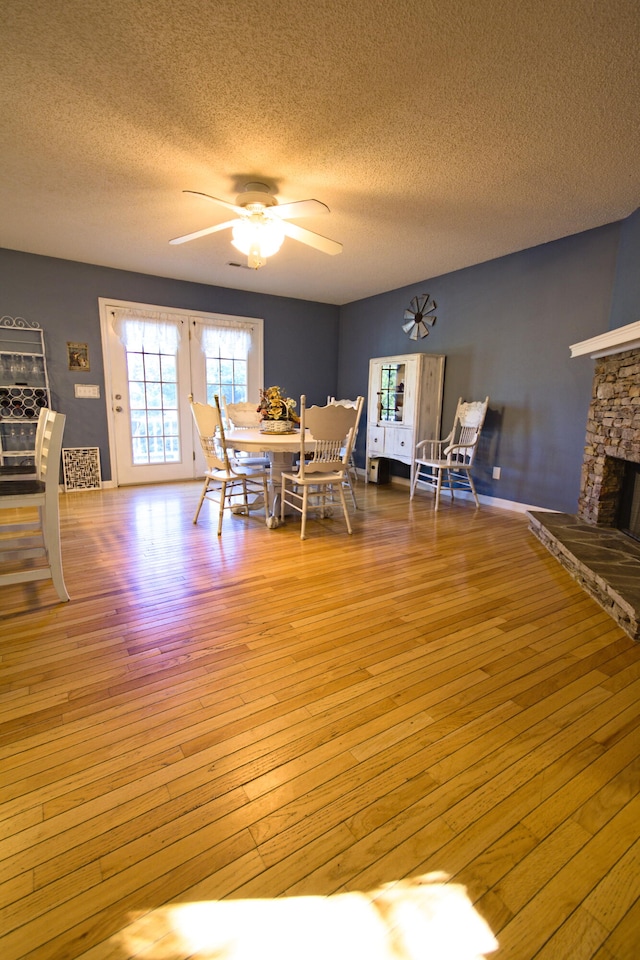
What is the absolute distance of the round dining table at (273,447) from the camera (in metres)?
3.33

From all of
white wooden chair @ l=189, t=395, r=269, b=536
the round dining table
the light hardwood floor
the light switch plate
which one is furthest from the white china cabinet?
the light switch plate

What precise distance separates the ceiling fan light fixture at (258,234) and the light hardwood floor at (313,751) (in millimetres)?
2145

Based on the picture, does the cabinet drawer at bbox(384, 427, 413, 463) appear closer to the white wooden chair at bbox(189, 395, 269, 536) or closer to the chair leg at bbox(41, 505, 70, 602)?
the white wooden chair at bbox(189, 395, 269, 536)

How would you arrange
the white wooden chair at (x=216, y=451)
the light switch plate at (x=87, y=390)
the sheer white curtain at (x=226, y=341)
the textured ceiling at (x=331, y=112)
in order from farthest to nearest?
1. the sheer white curtain at (x=226, y=341)
2. the light switch plate at (x=87, y=390)
3. the white wooden chair at (x=216, y=451)
4. the textured ceiling at (x=331, y=112)

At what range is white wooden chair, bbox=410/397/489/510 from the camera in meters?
4.33

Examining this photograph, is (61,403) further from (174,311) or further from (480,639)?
(480,639)

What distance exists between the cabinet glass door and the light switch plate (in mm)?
3328

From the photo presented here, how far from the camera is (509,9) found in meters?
1.57

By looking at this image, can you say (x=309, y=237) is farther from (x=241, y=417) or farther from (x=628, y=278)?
(x=628, y=278)

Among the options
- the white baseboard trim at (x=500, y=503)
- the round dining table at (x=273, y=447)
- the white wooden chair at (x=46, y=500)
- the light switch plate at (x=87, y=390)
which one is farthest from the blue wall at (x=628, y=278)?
the light switch plate at (x=87, y=390)

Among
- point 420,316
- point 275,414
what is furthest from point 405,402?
point 275,414

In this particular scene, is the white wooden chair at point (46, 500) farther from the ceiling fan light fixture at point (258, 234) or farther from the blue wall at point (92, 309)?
the blue wall at point (92, 309)

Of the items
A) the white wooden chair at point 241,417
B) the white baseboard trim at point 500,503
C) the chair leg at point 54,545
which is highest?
the white wooden chair at point 241,417

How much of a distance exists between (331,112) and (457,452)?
3297 millimetres
